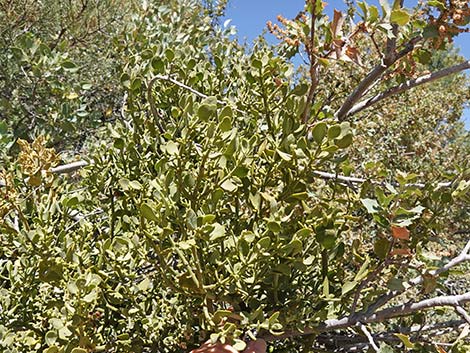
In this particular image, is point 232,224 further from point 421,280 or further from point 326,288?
point 421,280

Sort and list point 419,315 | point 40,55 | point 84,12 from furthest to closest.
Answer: point 84,12
point 40,55
point 419,315

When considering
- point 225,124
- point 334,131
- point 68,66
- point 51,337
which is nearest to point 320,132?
point 334,131

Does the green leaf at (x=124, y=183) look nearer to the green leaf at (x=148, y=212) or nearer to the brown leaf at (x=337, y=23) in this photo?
the green leaf at (x=148, y=212)

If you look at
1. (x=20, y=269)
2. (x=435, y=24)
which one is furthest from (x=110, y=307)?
(x=435, y=24)

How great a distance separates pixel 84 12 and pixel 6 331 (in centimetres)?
210

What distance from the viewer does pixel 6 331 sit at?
2.45 ft

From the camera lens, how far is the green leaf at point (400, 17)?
0.73 metres

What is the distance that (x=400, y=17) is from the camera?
0.73 meters

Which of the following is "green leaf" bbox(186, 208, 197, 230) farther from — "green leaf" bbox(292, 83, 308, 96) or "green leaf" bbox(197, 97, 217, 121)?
"green leaf" bbox(292, 83, 308, 96)

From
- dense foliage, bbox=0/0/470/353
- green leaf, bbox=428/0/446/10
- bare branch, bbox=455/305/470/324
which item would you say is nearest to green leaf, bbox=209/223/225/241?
dense foliage, bbox=0/0/470/353

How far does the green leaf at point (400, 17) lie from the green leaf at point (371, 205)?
277 mm

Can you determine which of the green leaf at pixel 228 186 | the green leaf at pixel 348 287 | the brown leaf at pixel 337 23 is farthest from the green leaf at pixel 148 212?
the brown leaf at pixel 337 23

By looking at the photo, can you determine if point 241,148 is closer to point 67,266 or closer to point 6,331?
point 67,266

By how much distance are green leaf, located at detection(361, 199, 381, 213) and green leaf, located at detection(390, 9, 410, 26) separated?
0.28 metres
